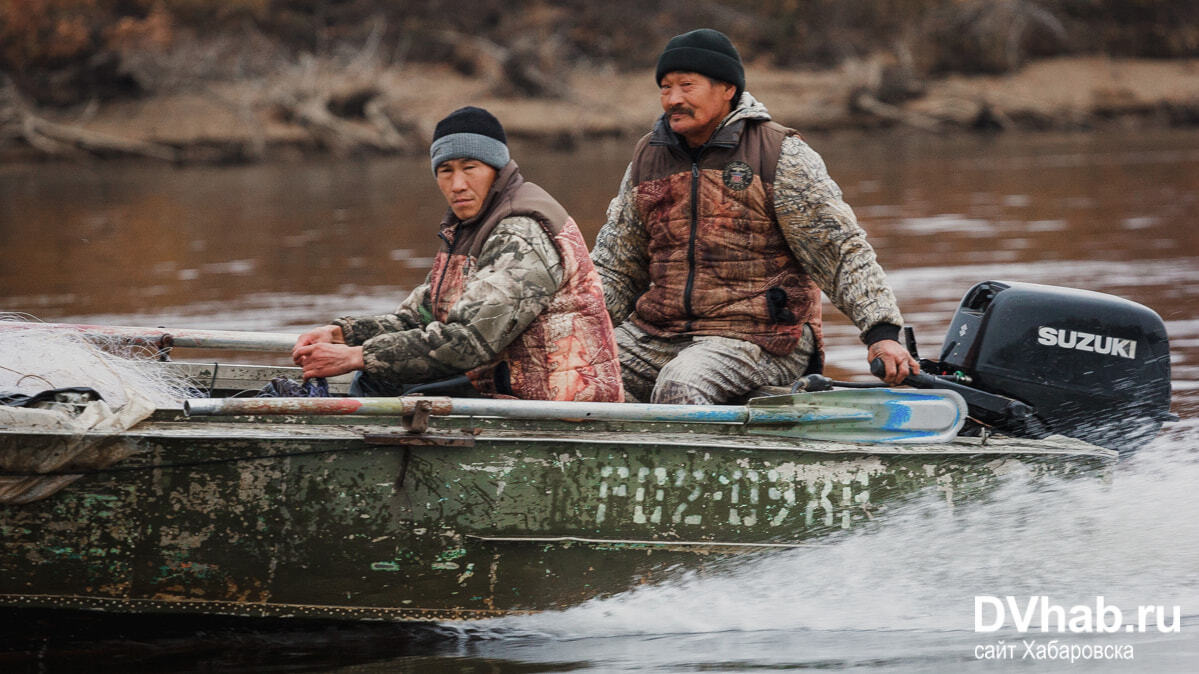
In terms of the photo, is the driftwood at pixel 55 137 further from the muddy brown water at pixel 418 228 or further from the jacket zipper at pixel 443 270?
the jacket zipper at pixel 443 270

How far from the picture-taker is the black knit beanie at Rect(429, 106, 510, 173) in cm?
412

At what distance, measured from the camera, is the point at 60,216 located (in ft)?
62.3

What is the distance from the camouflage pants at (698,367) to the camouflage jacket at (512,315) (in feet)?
0.94

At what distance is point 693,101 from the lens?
15.3 ft

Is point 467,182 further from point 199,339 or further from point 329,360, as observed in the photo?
point 199,339

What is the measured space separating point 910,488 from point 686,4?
30.3 metres

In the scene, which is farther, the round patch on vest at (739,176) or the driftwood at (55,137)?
the driftwood at (55,137)

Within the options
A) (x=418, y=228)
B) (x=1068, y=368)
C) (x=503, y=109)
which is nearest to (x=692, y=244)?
(x=1068, y=368)

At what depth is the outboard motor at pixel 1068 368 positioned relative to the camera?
4.51 metres

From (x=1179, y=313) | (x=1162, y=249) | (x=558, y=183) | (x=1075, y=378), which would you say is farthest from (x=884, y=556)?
(x=558, y=183)

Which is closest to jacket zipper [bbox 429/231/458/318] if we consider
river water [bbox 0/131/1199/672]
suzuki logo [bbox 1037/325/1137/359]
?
river water [bbox 0/131/1199/672]

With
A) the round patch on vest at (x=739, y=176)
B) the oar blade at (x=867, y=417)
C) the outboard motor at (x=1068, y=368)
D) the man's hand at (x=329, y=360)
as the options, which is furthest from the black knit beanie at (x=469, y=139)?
the outboard motor at (x=1068, y=368)

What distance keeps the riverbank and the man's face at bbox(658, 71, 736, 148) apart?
22.9 m

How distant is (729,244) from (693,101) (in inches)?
19.3
